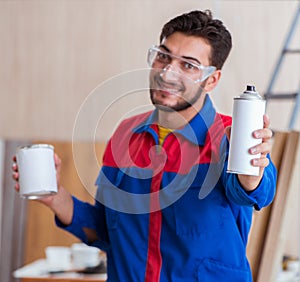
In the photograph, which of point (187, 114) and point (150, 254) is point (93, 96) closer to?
point (187, 114)

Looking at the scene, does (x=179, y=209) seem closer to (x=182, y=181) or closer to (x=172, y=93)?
(x=182, y=181)

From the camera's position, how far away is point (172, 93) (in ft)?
5.28

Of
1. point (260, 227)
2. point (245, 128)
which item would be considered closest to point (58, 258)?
point (260, 227)

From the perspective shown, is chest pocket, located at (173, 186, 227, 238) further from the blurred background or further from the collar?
the blurred background

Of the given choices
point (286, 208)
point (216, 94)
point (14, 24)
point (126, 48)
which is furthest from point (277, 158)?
point (14, 24)

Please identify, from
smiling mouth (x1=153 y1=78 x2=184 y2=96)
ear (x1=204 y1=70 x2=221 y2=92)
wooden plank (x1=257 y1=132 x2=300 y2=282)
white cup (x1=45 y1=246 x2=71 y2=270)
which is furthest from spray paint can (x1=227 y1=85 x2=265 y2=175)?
white cup (x1=45 y1=246 x2=71 y2=270)

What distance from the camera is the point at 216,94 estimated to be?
3596 millimetres

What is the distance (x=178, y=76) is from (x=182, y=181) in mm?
233

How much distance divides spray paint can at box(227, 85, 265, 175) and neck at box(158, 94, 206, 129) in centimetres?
29

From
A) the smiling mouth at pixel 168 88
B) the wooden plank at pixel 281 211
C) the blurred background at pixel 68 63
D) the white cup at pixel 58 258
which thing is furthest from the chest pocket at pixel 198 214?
the blurred background at pixel 68 63

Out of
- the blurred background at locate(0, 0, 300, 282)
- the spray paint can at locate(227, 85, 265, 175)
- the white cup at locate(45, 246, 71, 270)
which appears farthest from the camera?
the blurred background at locate(0, 0, 300, 282)

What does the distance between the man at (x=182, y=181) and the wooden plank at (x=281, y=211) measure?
551mm

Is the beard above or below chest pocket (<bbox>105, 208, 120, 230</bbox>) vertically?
above

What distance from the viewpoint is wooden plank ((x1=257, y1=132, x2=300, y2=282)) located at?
2225 millimetres
